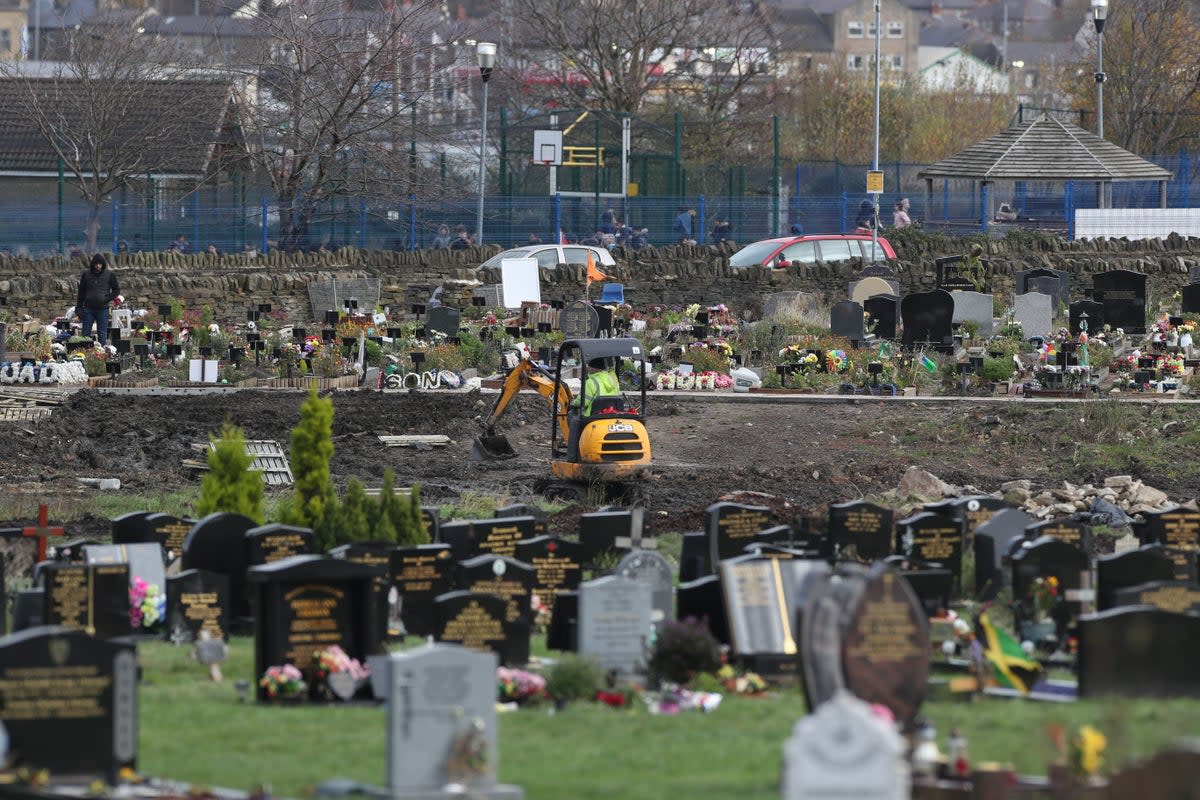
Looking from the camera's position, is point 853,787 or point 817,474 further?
point 817,474

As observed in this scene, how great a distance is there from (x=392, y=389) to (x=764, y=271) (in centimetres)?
1173

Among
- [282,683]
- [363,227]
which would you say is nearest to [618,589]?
[282,683]

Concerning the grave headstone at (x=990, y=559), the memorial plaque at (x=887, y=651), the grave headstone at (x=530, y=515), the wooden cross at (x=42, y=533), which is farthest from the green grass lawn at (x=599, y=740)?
the grave headstone at (x=530, y=515)

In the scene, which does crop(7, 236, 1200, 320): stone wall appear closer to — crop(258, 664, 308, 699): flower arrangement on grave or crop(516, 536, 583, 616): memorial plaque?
crop(516, 536, 583, 616): memorial plaque

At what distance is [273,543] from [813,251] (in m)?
27.6

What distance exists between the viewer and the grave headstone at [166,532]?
51.7 feet

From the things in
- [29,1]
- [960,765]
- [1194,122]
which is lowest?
[960,765]

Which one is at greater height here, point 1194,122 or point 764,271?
point 1194,122

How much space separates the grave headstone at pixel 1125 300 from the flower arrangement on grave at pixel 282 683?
80.6ft

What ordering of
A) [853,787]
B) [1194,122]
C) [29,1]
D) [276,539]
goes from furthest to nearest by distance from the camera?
1. [29,1]
2. [1194,122]
3. [276,539]
4. [853,787]

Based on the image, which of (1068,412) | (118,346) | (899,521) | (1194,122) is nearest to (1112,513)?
(899,521)

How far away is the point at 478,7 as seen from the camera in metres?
120

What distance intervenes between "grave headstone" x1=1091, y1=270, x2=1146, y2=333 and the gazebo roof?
42.2 ft

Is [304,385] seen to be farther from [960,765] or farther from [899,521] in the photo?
[960,765]
